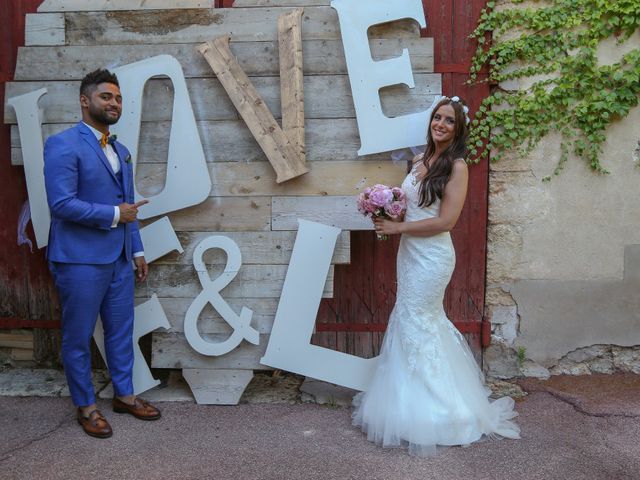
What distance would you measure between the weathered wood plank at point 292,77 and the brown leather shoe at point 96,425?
1.92 meters

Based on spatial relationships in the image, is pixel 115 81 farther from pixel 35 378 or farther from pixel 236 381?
pixel 35 378

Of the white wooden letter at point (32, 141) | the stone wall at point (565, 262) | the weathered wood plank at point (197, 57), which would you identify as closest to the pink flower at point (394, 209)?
the weathered wood plank at point (197, 57)

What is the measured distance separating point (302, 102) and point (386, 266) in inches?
51.9

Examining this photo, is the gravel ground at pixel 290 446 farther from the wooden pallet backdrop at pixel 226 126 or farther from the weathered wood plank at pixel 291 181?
the weathered wood plank at pixel 291 181

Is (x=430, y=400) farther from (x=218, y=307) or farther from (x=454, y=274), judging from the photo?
(x=218, y=307)

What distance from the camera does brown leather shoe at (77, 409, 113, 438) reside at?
3.27 meters

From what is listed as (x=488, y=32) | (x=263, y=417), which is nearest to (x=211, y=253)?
(x=263, y=417)

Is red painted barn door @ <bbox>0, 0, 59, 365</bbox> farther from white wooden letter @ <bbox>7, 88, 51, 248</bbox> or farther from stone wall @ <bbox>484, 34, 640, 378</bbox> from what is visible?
stone wall @ <bbox>484, 34, 640, 378</bbox>

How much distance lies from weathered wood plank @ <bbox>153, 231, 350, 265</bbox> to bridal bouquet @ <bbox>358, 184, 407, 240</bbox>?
47 centimetres

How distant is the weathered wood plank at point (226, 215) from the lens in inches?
145

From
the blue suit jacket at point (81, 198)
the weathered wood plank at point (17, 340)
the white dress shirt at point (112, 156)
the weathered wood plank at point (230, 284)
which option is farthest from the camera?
the weathered wood plank at point (17, 340)

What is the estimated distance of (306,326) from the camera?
142 inches

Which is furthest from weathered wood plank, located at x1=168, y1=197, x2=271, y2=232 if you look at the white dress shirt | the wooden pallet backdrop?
the white dress shirt

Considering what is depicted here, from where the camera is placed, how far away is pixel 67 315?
3.27 metres
